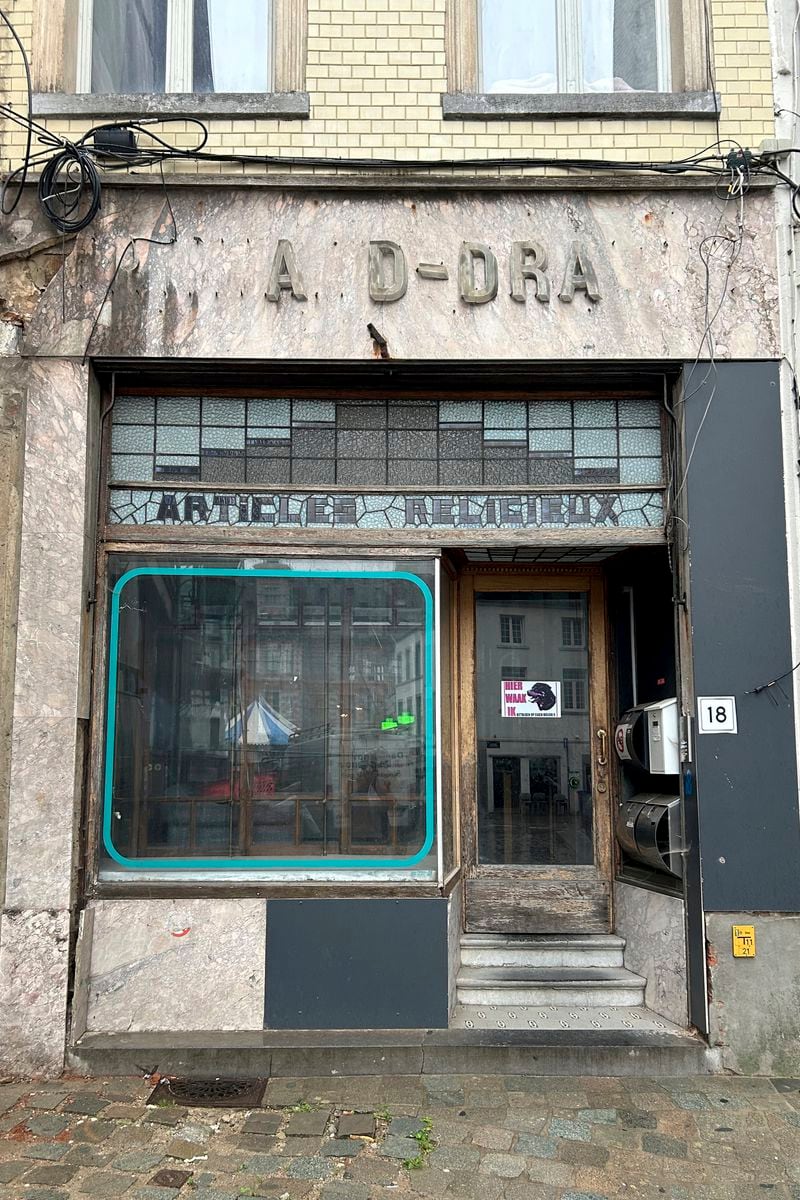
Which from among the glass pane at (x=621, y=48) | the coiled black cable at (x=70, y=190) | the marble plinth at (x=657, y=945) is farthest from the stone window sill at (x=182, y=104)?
the marble plinth at (x=657, y=945)

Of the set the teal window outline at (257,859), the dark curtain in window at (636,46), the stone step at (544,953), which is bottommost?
the stone step at (544,953)

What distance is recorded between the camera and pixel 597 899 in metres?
6.66

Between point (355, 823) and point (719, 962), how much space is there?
2.16 m

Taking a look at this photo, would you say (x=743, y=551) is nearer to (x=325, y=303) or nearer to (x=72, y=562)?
(x=325, y=303)

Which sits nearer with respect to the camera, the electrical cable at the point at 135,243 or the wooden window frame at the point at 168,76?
the electrical cable at the point at 135,243

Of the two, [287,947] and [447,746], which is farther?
[447,746]

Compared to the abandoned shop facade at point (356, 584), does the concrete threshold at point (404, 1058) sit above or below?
below

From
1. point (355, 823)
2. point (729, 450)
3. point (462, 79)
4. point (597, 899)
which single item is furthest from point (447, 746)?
point (462, 79)

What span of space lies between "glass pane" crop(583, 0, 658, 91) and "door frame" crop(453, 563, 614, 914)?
3076 mm

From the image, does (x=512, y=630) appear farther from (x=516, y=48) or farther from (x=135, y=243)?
(x=516, y=48)

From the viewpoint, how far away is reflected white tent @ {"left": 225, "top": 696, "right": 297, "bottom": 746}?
6082 mm

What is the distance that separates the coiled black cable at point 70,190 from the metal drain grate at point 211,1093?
4.80m

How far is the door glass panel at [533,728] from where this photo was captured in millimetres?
6734

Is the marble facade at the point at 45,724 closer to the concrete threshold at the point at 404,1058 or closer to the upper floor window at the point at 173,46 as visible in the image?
the concrete threshold at the point at 404,1058
